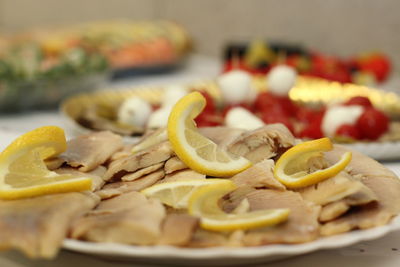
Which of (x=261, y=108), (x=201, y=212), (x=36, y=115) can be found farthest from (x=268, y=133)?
(x=36, y=115)

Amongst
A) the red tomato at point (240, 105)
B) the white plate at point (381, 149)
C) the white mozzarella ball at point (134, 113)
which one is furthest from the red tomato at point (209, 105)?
the white plate at point (381, 149)

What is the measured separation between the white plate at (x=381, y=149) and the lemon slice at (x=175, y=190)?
1.82 ft

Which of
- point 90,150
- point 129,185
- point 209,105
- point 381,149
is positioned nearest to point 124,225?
point 129,185

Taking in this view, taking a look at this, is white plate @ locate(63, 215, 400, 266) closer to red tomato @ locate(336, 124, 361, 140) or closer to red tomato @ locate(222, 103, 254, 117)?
red tomato @ locate(336, 124, 361, 140)

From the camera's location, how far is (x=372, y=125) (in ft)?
4.88

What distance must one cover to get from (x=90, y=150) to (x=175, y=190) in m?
0.21

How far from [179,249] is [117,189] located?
0.20 metres

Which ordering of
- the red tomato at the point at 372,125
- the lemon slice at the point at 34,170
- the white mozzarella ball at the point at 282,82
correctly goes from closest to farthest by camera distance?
the lemon slice at the point at 34,170
the red tomato at the point at 372,125
the white mozzarella ball at the point at 282,82

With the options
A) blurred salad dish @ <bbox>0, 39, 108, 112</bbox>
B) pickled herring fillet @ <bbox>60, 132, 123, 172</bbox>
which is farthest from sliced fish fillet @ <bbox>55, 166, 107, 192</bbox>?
blurred salad dish @ <bbox>0, 39, 108, 112</bbox>

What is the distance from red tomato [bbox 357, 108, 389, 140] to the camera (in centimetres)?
149

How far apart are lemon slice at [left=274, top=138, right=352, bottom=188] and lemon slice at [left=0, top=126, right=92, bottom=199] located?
0.85 feet

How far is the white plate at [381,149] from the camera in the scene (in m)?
1.36

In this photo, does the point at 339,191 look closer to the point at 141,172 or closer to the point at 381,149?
the point at 141,172

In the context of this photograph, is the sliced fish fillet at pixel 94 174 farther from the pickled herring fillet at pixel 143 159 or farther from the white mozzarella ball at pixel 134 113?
the white mozzarella ball at pixel 134 113
